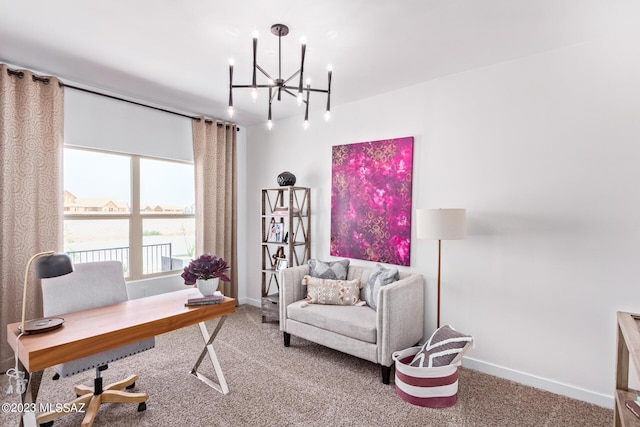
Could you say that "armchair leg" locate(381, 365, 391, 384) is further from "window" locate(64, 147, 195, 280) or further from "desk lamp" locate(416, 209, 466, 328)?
"window" locate(64, 147, 195, 280)

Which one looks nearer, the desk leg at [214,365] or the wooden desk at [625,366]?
the wooden desk at [625,366]

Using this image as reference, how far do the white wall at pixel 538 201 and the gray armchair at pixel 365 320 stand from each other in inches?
14.5

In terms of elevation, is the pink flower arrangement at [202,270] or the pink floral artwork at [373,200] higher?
the pink floral artwork at [373,200]

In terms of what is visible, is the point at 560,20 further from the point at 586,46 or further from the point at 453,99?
the point at 453,99

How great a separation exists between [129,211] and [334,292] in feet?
8.24

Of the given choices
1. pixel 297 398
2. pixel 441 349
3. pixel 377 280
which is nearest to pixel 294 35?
pixel 377 280

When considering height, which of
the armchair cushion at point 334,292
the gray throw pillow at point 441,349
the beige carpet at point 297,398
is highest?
the armchair cushion at point 334,292

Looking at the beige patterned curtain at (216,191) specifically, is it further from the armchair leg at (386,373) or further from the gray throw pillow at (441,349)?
the gray throw pillow at (441,349)

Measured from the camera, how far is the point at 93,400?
211cm

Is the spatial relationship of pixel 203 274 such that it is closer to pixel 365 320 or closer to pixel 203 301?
pixel 203 301

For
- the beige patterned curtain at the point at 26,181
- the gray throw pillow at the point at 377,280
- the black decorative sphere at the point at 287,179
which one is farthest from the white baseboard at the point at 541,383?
the beige patterned curtain at the point at 26,181

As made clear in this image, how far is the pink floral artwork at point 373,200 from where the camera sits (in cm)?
326

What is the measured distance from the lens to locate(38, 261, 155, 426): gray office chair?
2.01m

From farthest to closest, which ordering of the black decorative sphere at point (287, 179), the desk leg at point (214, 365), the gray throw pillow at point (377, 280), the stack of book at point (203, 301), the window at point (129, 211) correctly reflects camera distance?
the black decorative sphere at point (287, 179), the window at point (129, 211), the gray throw pillow at point (377, 280), the desk leg at point (214, 365), the stack of book at point (203, 301)
